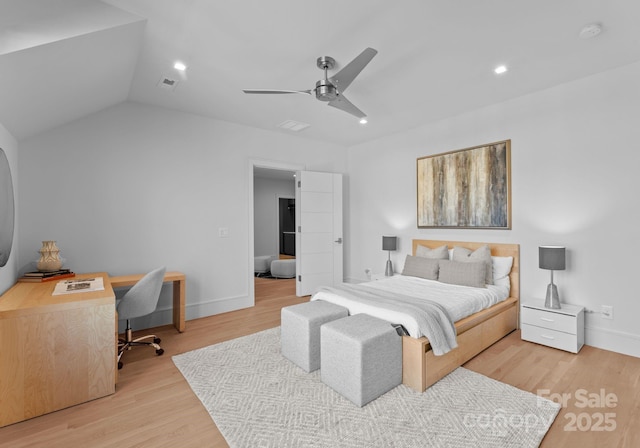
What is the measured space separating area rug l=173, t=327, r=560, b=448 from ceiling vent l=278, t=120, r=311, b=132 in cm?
327

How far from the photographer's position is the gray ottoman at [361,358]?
2.12m

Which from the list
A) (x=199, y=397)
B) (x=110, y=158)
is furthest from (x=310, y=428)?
(x=110, y=158)

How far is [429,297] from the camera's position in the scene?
120 inches

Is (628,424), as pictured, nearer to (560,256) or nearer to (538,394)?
(538,394)

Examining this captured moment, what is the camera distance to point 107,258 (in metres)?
3.50

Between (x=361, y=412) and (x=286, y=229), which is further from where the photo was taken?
(x=286, y=229)

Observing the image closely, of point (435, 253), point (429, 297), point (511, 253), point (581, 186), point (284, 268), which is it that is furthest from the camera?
point (284, 268)

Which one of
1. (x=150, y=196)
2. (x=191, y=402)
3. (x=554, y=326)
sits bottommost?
(x=191, y=402)

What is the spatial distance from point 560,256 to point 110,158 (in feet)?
16.4

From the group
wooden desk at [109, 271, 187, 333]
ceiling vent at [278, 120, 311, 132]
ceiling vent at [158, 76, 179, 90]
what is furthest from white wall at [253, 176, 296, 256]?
ceiling vent at [158, 76, 179, 90]

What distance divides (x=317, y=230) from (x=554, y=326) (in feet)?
11.2

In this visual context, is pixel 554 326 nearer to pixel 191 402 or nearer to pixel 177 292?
pixel 191 402

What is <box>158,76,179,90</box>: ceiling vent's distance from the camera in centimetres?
310

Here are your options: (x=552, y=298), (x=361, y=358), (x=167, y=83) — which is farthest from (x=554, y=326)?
(x=167, y=83)
